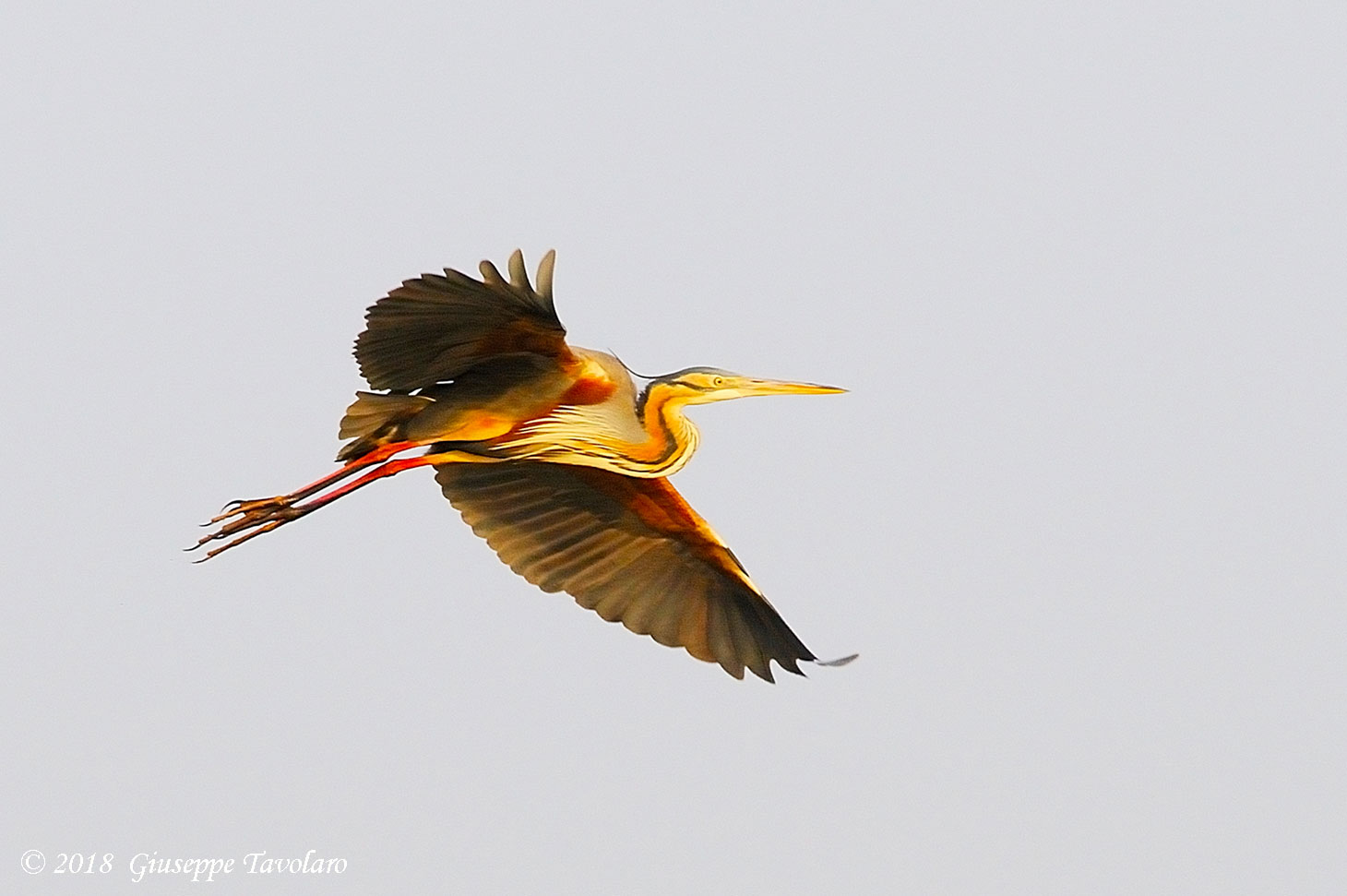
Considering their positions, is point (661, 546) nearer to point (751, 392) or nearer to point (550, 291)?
point (751, 392)

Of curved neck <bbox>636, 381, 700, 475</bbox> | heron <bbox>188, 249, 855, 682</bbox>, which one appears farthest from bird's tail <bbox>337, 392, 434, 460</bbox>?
curved neck <bbox>636, 381, 700, 475</bbox>

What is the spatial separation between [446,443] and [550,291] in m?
1.26

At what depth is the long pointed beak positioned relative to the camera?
9.95m

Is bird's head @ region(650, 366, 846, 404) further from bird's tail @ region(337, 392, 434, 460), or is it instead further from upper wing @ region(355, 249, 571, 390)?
bird's tail @ region(337, 392, 434, 460)

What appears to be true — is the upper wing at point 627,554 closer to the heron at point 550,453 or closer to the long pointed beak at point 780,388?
the heron at point 550,453

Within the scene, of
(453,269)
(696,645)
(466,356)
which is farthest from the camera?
(696,645)

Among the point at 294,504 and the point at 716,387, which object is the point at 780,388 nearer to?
the point at 716,387

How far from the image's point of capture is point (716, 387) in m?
9.92

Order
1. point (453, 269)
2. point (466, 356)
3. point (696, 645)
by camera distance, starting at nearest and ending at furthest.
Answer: point (453, 269), point (466, 356), point (696, 645)

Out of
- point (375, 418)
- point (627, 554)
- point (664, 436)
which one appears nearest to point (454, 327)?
point (375, 418)

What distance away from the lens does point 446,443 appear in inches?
396

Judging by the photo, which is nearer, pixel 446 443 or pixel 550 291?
pixel 550 291

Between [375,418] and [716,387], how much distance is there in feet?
5.68

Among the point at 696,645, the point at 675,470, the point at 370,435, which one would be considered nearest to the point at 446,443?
the point at 370,435
